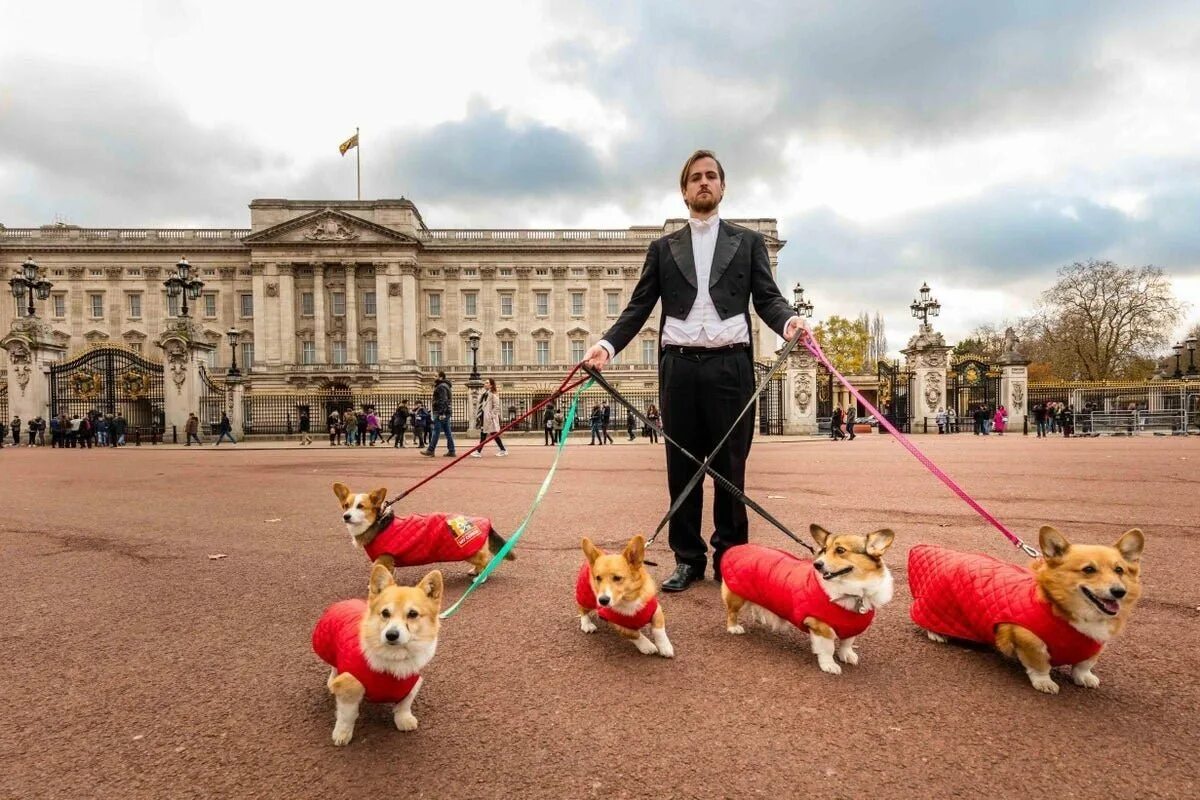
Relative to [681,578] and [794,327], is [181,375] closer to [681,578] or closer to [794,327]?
[681,578]

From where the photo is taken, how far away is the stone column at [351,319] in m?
53.7

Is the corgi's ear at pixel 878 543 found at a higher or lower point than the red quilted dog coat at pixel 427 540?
higher

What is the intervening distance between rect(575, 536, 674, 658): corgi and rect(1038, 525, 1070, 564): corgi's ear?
1405 mm

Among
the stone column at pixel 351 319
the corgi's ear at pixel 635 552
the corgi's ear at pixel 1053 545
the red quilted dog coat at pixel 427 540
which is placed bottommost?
the red quilted dog coat at pixel 427 540

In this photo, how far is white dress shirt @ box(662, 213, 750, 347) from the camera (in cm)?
356

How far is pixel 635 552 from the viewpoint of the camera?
8.57 feet

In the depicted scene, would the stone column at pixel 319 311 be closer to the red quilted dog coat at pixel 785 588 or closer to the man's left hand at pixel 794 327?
the man's left hand at pixel 794 327

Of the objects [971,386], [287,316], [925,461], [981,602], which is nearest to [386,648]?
[981,602]

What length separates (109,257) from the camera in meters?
54.5

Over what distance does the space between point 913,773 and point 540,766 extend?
1076 millimetres

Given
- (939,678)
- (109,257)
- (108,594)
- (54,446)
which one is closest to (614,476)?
(108,594)

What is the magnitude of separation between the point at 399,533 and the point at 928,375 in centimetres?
3022

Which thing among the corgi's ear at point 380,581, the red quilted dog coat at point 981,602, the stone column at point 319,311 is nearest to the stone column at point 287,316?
the stone column at point 319,311

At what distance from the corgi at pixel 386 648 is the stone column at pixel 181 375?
89.7 feet
